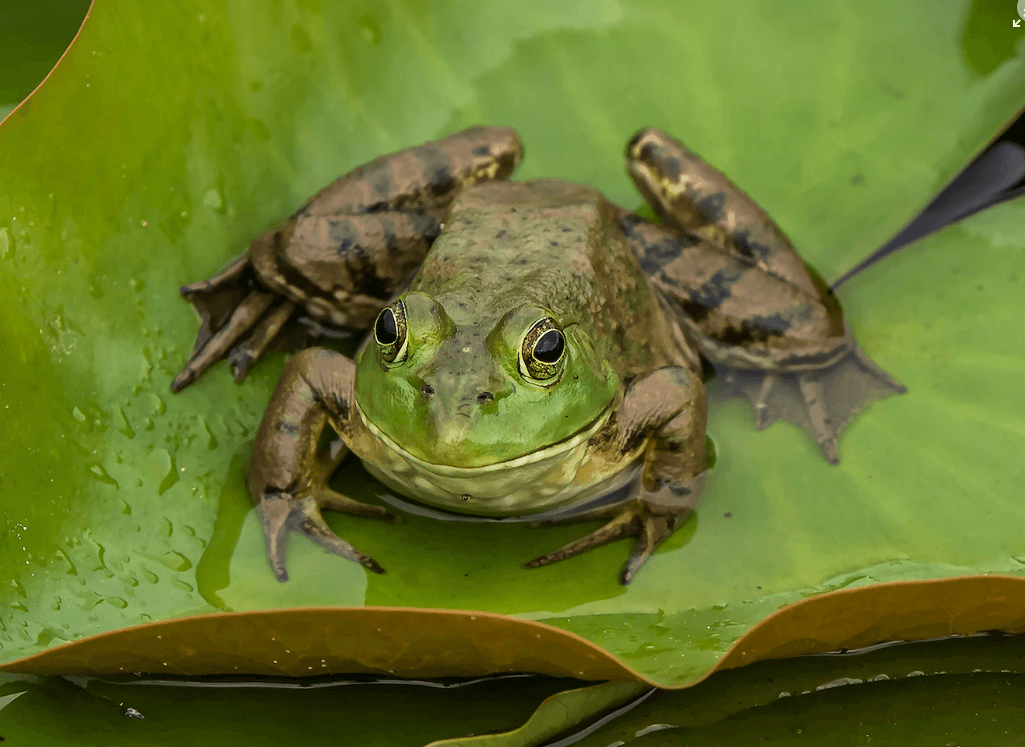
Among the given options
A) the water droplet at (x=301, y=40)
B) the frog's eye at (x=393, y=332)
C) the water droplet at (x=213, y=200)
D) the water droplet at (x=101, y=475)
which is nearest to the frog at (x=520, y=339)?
the frog's eye at (x=393, y=332)

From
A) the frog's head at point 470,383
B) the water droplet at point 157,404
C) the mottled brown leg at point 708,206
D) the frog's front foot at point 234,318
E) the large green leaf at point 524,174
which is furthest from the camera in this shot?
the mottled brown leg at point 708,206

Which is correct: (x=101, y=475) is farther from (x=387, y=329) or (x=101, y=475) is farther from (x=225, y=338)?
(x=387, y=329)

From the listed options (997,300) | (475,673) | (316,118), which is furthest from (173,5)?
(997,300)

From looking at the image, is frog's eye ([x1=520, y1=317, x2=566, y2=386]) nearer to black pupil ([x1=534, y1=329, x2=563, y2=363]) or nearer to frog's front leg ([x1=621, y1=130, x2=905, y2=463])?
black pupil ([x1=534, y1=329, x2=563, y2=363])

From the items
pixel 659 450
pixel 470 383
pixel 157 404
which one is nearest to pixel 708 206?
pixel 659 450

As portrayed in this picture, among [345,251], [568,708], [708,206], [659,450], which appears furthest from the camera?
[708,206]

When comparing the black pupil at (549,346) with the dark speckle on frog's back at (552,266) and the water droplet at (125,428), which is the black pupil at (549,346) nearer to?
the dark speckle on frog's back at (552,266)

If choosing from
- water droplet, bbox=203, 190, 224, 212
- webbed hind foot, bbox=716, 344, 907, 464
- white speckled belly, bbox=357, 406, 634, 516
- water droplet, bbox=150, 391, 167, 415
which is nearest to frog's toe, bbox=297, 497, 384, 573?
white speckled belly, bbox=357, 406, 634, 516
